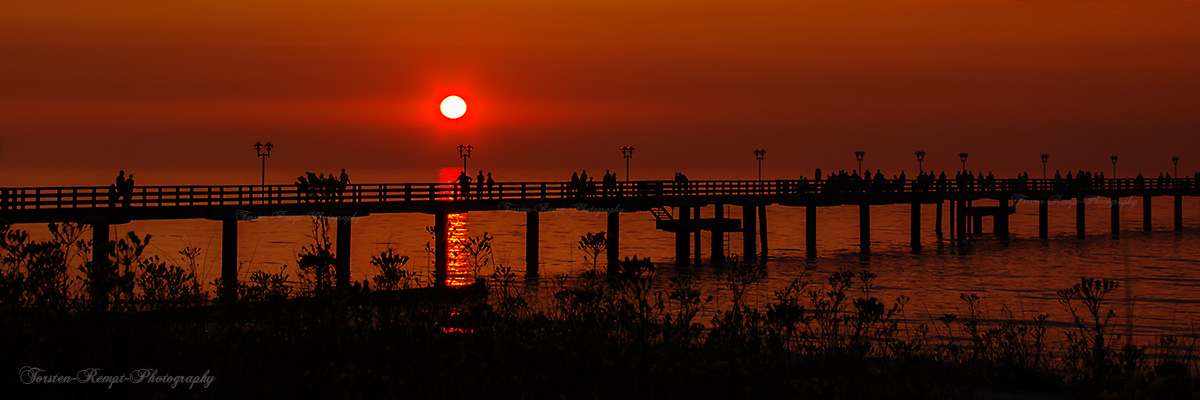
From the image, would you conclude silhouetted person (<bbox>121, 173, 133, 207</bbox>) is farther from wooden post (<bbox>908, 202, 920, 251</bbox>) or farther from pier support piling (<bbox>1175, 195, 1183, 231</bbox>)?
pier support piling (<bbox>1175, 195, 1183, 231</bbox>)

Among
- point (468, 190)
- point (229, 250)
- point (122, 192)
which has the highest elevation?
point (468, 190)

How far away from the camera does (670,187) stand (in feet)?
158

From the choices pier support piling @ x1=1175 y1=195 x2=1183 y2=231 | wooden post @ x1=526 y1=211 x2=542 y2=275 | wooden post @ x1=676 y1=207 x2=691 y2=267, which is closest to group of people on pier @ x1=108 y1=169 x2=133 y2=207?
wooden post @ x1=526 y1=211 x2=542 y2=275

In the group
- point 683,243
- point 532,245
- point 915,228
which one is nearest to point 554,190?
point 532,245

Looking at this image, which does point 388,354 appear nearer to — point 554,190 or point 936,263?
point 554,190

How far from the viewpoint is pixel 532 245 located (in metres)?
39.7

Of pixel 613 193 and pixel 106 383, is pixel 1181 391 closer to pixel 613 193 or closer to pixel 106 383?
pixel 106 383

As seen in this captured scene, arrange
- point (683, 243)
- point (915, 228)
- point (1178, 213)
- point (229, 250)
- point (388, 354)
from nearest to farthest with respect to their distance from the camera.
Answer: point (388, 354) < point (229, 250) < point (683, 243) < point (915, 228) < point (1178, 213)

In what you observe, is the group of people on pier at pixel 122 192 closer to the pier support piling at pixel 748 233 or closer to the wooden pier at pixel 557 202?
the wooden pier at pixel 557 202

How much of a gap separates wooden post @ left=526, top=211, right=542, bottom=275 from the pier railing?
0.96m

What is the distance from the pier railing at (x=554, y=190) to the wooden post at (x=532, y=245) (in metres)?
0.96

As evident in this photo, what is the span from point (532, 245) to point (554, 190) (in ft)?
8.60

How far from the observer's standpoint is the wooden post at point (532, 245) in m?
38.7

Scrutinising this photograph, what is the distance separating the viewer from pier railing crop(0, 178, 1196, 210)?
3159cm
